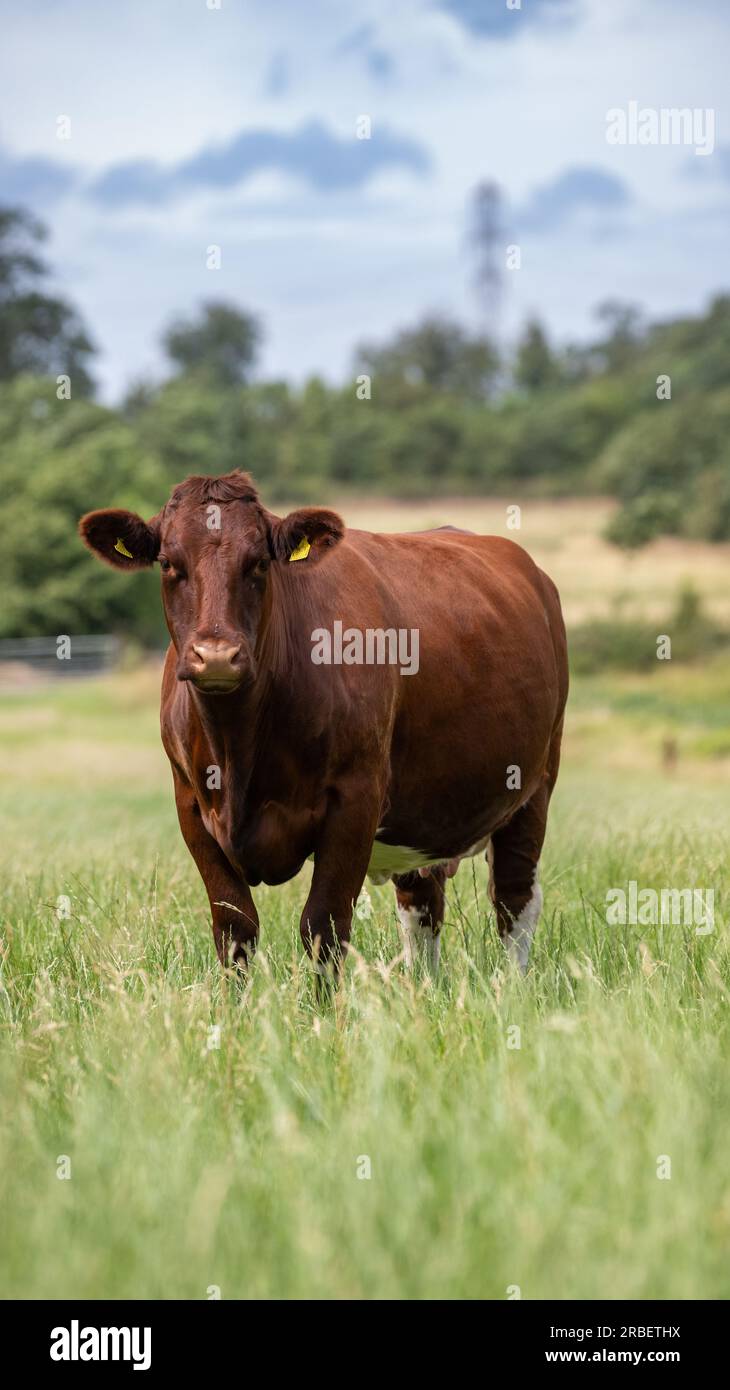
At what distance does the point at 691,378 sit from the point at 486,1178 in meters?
58.3

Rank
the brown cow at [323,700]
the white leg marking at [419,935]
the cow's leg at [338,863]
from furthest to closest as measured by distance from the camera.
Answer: the white leg marking at [419,935] < the cow's leg at [338,863] < the brown cow at [323,700]

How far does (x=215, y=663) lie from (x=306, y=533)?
79 centimetres

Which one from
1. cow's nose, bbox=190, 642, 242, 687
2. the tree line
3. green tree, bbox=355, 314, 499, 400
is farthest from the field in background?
cow's nose, bbox=190, 642, 242, 687

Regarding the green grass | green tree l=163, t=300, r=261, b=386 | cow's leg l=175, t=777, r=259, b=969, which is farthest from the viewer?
green tree l=163, t=300, r=261, b=386

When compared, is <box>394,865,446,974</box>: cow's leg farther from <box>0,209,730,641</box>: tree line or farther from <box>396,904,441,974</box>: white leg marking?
<box>0,209,730,641</box>: tree line

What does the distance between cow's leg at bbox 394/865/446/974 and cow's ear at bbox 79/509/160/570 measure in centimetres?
240

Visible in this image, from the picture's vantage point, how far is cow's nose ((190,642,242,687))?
484 cm

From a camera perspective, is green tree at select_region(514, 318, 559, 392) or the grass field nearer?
the grass field

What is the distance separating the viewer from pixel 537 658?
716cm

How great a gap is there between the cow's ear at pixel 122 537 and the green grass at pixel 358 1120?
1.46 meters

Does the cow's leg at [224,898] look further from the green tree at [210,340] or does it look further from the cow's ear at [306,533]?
the green tree at [210,340]

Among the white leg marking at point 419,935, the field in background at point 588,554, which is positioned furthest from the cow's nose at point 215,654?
the field in background at point 588,554

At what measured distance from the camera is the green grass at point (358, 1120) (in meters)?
3.32
